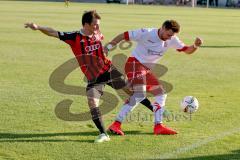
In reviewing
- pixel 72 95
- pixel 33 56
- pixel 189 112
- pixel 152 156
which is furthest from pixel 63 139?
pixel 33 56

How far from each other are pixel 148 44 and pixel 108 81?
0.87 meters

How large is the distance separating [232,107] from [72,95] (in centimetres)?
336

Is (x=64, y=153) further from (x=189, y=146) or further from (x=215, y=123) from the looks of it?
(x=215, y=123)

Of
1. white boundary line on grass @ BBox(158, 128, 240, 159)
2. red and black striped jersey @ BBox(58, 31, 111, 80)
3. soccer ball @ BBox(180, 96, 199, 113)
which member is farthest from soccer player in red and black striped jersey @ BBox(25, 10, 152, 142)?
soccer ball @ BBox(180, 96, 199, 113)

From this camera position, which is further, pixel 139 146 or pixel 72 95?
pixel 72 95

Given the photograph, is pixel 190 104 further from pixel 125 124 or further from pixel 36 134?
pixel 36 134

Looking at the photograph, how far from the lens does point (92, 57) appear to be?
Result: 788cm

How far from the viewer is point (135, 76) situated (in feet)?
27.5

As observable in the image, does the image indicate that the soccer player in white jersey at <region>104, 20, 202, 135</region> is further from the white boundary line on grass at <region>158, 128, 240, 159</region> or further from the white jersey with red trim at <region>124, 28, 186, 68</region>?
the white boundary line on grass at <region>158, 128, 240, 159</region>

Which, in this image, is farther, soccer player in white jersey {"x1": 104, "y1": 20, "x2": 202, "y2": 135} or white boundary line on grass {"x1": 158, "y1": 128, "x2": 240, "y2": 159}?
soccer player in white jersey {"x1": 104, "y1": 20, "x2": 202, "y2": 135}

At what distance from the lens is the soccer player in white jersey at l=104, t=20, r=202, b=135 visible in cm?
800

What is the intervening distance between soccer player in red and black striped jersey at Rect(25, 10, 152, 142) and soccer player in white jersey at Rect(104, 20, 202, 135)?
22 centimetres

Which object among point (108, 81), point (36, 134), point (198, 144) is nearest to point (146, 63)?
point (108, 81)

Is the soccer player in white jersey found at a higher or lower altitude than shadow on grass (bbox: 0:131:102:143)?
higher
